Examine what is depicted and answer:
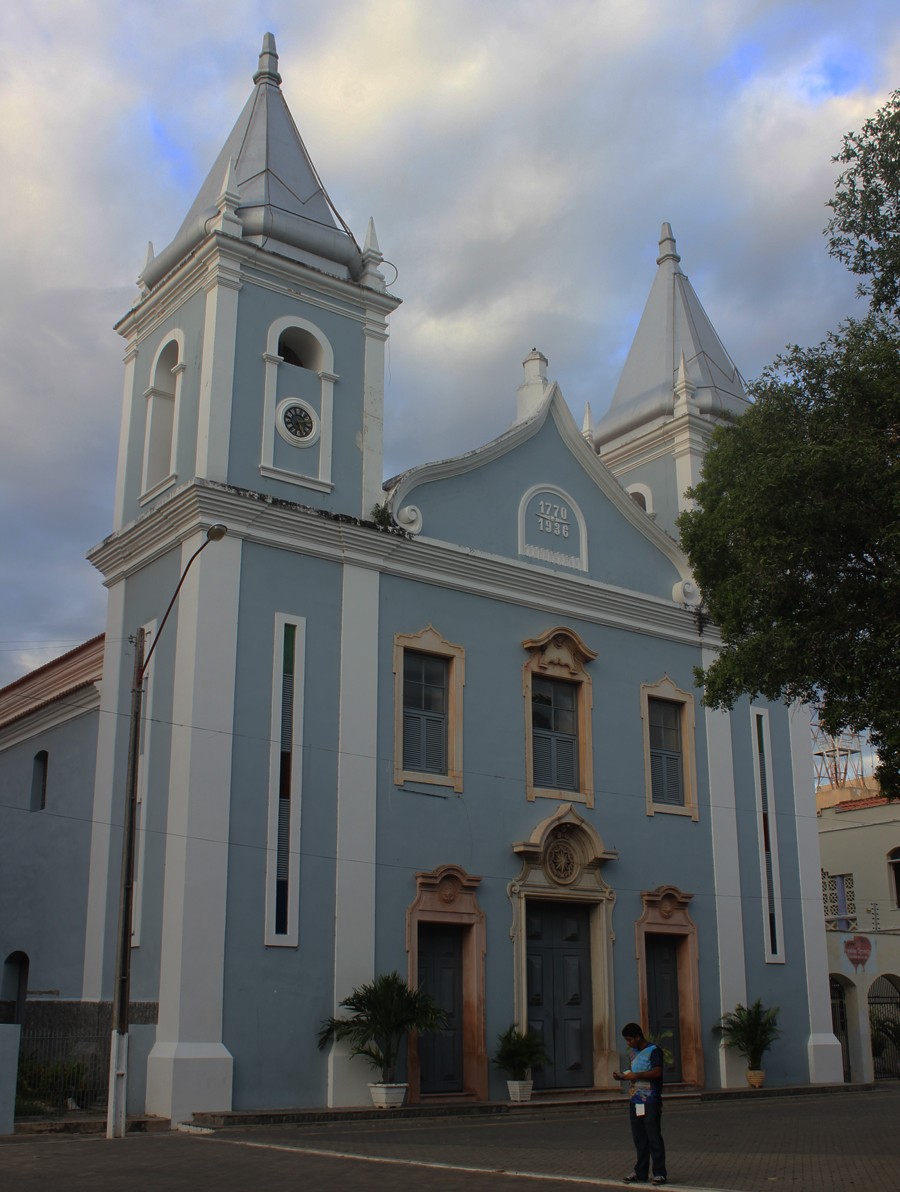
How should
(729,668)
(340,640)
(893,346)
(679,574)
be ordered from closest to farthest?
(893,346) < (729,668) < (340,640) < (679,574)

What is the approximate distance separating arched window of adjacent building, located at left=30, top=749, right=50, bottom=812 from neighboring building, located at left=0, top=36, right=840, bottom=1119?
0.80 ft

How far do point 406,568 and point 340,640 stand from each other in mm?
1831

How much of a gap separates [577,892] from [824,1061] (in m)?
6.76

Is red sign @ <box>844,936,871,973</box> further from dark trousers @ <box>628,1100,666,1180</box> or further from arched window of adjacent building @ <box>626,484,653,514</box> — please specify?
dark trousers @ <box>628,1100,666,1180</box>

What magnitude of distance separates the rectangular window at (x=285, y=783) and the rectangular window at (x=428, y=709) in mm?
1726

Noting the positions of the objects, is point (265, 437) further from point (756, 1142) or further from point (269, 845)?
point (756, 1142)

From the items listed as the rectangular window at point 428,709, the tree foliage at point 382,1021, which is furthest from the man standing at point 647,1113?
the rectangular window at point 428,709

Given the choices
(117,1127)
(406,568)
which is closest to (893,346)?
(406,568)

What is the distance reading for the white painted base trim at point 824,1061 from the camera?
2420 cm

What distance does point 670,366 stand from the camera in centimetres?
2827

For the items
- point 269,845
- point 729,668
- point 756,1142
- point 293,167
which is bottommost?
point 756,1142

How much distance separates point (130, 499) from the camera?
22.0 m

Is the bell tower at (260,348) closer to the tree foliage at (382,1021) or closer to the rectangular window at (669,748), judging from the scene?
the rectangular window at (669,748)

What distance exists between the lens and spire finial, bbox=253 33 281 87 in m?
24.4
